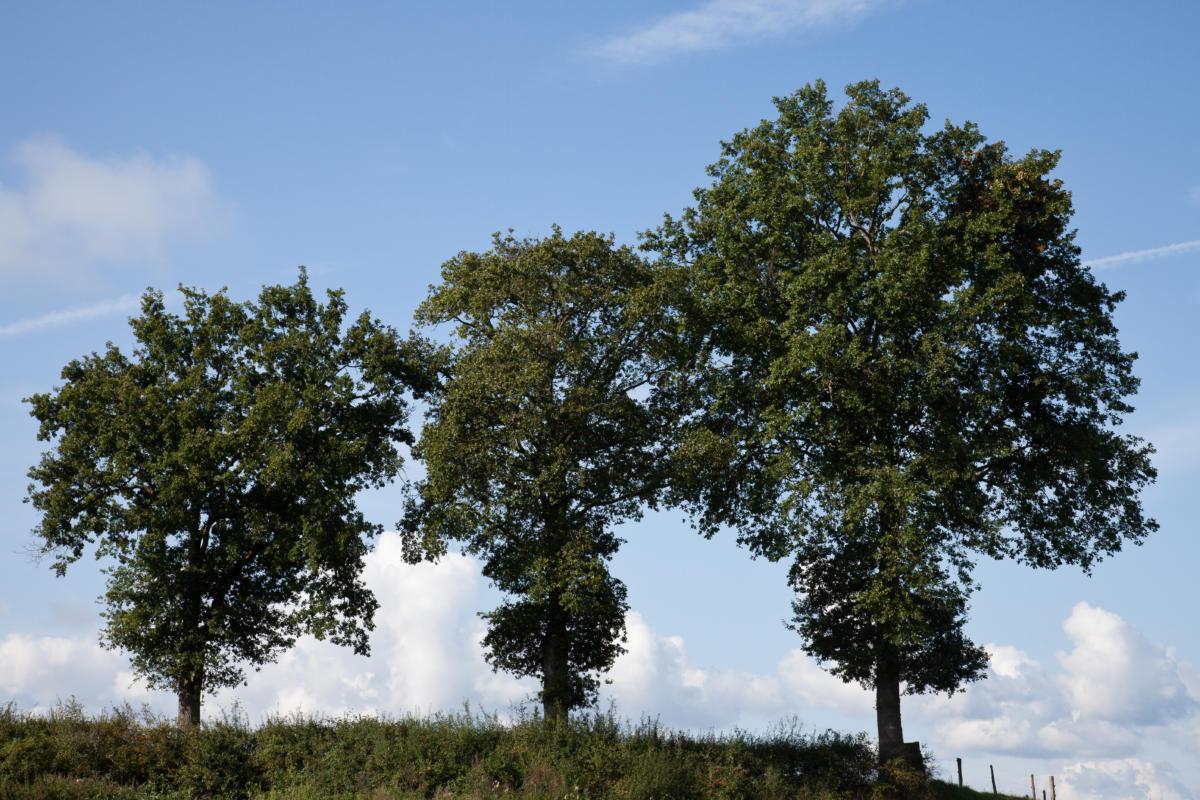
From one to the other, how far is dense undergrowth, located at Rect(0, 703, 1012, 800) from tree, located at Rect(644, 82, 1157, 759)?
28.4ft

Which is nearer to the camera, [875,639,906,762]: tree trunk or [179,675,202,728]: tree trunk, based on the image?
[875,639,906,762]: tree trunk

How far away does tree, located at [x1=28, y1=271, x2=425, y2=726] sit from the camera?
1484 inches

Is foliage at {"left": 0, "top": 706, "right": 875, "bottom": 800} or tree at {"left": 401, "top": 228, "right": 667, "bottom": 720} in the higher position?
tree at {"left": 401, "top": 228, "right": 667, "bottom": 720}

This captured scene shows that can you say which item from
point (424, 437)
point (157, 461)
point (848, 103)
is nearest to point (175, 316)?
point (157, 461)

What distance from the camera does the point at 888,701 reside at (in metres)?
36.7

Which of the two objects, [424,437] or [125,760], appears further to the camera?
[424,437]

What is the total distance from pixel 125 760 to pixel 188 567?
12295mm

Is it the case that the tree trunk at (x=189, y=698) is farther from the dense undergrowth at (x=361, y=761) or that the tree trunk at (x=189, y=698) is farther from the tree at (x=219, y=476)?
the dense undergrowth at (x=361, y=761)

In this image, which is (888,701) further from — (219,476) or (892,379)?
(219,476)

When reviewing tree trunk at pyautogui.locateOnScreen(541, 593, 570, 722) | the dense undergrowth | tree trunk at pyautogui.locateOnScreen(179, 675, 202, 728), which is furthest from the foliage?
tree trunk at pyautogui.locateOnScreen(179, 675, 202, 728)

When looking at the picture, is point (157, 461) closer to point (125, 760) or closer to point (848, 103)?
→ point (125, 760)

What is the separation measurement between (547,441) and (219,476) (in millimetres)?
11422

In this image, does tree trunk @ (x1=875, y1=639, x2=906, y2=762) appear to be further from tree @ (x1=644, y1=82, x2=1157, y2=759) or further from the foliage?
the foliage

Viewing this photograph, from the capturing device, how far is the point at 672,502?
1471 inches
